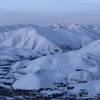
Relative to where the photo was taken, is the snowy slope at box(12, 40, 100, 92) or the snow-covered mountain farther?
the snowy slope at box(12, 40, 100, 92)

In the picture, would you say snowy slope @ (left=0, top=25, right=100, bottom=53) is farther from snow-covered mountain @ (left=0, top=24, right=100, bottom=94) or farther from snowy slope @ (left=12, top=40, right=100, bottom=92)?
snowy slope @ (left=12, top=40, right=100, bottom=92)

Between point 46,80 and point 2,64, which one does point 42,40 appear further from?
point 46,80

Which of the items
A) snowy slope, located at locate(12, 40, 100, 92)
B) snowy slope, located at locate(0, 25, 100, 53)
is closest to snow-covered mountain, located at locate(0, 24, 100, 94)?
snowy slope, located at locate(12, 40, 100, 92)

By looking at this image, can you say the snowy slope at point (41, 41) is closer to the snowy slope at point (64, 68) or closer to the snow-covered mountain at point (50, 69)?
the snow-covered mountain at point (50, 69)

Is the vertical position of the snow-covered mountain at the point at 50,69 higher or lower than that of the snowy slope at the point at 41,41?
higher

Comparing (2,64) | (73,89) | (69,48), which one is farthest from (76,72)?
(69,48)

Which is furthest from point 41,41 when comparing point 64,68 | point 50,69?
point 50,69

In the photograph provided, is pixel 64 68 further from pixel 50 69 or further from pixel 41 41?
pixel 41 41

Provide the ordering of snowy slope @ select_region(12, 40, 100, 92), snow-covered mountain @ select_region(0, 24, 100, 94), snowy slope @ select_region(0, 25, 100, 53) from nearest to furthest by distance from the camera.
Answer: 1. snow-covered mountain @ select_region(0, 24, 100, 94)
2. snowy slope @ select_region(12, 40, 100, 92)
3. snowy slope @ select_region(0, 25, 100, 53)

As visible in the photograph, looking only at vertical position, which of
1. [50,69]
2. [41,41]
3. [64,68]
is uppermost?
[50,69]

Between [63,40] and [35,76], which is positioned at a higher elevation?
[35,76]

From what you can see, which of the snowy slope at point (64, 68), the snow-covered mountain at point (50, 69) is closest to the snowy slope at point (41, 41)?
the snow-covered mountain at point (50, 69)
